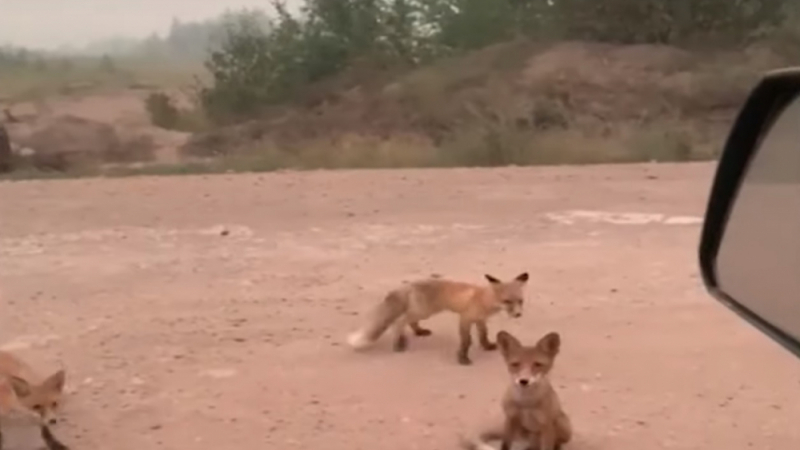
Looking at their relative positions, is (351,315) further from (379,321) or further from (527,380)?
(527,380)

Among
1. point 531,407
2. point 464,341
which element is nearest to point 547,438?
point 531,407

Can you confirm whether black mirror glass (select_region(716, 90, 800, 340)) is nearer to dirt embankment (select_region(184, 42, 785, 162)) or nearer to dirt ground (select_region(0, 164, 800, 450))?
dirt ground (select_region(0, 164, 800, 450))

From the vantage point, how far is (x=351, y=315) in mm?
3326

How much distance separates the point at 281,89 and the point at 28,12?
135cm

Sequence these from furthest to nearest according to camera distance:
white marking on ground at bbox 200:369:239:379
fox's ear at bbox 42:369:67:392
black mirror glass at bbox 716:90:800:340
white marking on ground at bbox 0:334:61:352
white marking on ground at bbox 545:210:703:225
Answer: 1. white marking on ground at bbox 545:210:703:225
2. white marking on ground at bbox 0:334:61:352
3. white marking on ground at bbox 200:369:239:379
4. fox's ear at bbox 42:369:67:392
5. black mirror glass at bbox 716:90:800:340

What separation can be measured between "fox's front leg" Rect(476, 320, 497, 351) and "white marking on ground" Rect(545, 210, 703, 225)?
5.39ft

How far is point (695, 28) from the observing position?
801cm

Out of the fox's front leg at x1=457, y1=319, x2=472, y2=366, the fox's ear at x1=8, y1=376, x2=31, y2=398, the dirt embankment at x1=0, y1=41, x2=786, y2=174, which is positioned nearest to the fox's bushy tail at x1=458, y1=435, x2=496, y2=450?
the fox's front leg at x1=457, y1=319, x2=472, y2=366

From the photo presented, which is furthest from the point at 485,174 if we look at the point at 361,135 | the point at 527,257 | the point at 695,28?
the point at 695,28

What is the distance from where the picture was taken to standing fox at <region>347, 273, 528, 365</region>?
2949 mm

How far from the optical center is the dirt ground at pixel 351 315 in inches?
99.1

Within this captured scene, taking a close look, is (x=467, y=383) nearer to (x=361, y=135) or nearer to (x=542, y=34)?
(x=361, y=135)

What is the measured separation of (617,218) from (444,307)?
5.62ft

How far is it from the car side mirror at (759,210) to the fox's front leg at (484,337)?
1601mm
